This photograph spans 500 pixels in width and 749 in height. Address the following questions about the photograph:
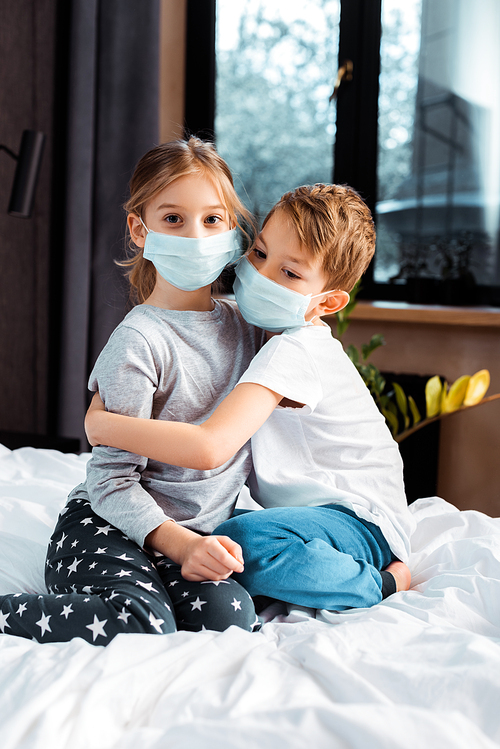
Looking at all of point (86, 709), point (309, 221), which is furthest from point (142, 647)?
point (309, 221)

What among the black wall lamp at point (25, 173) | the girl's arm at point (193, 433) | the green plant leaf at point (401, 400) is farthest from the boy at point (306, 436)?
the black wall lamp at point (25, 173)

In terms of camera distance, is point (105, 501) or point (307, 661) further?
point (105, 501)

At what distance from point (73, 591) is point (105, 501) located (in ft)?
0.42

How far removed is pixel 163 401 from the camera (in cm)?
92

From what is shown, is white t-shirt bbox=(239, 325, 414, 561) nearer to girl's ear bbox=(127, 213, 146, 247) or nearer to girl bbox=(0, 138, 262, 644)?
girl bbox=(0, 138, 262, 644)

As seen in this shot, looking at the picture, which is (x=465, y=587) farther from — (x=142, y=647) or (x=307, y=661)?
Answer: (x=142, y=647)

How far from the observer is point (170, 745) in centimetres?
48

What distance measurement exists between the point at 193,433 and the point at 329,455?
10.5 inches

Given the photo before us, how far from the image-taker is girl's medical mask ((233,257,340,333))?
0.93m

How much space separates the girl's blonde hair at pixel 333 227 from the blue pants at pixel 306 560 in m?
0.37

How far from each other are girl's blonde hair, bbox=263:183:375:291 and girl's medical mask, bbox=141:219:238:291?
9 centimetres

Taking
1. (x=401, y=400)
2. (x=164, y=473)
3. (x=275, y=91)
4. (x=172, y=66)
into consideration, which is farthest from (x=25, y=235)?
(x=164, y=473)

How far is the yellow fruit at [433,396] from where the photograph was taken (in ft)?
5.70

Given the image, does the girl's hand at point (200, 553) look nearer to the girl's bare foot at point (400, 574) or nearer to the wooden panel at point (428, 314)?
the girl's bare foot at point (400, 574)
